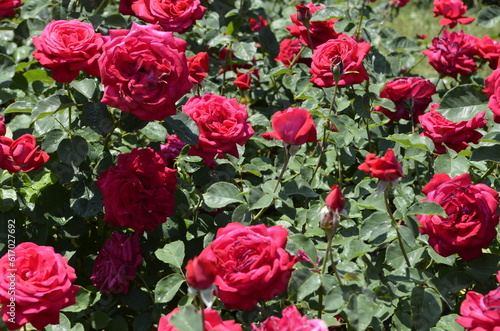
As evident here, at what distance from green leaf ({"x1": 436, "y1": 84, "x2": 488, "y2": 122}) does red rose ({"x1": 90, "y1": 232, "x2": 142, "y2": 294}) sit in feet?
2.79

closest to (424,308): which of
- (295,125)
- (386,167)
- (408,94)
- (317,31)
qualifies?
(386,167)

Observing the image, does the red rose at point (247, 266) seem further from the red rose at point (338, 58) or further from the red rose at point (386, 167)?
the red rose at point (338, 58)

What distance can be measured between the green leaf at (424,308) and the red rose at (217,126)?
56cm

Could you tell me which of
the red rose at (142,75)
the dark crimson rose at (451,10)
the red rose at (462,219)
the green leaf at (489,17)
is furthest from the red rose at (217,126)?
the dark crimson rose at (451,10)

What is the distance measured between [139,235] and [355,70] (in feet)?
2.60

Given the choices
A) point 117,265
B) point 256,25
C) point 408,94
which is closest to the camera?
point 117,265

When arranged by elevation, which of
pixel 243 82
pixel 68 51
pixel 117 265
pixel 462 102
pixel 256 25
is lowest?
pixel 256 25

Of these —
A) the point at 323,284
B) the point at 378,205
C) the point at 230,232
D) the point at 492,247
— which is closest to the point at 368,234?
the point at 378,205

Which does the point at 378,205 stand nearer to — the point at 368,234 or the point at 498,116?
the point at 368,234

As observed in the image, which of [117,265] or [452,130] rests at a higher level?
[452,130]

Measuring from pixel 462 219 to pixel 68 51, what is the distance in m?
1.02

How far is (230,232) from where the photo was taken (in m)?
1.29

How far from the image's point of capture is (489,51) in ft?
7.71

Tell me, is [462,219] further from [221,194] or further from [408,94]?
[408,94]
